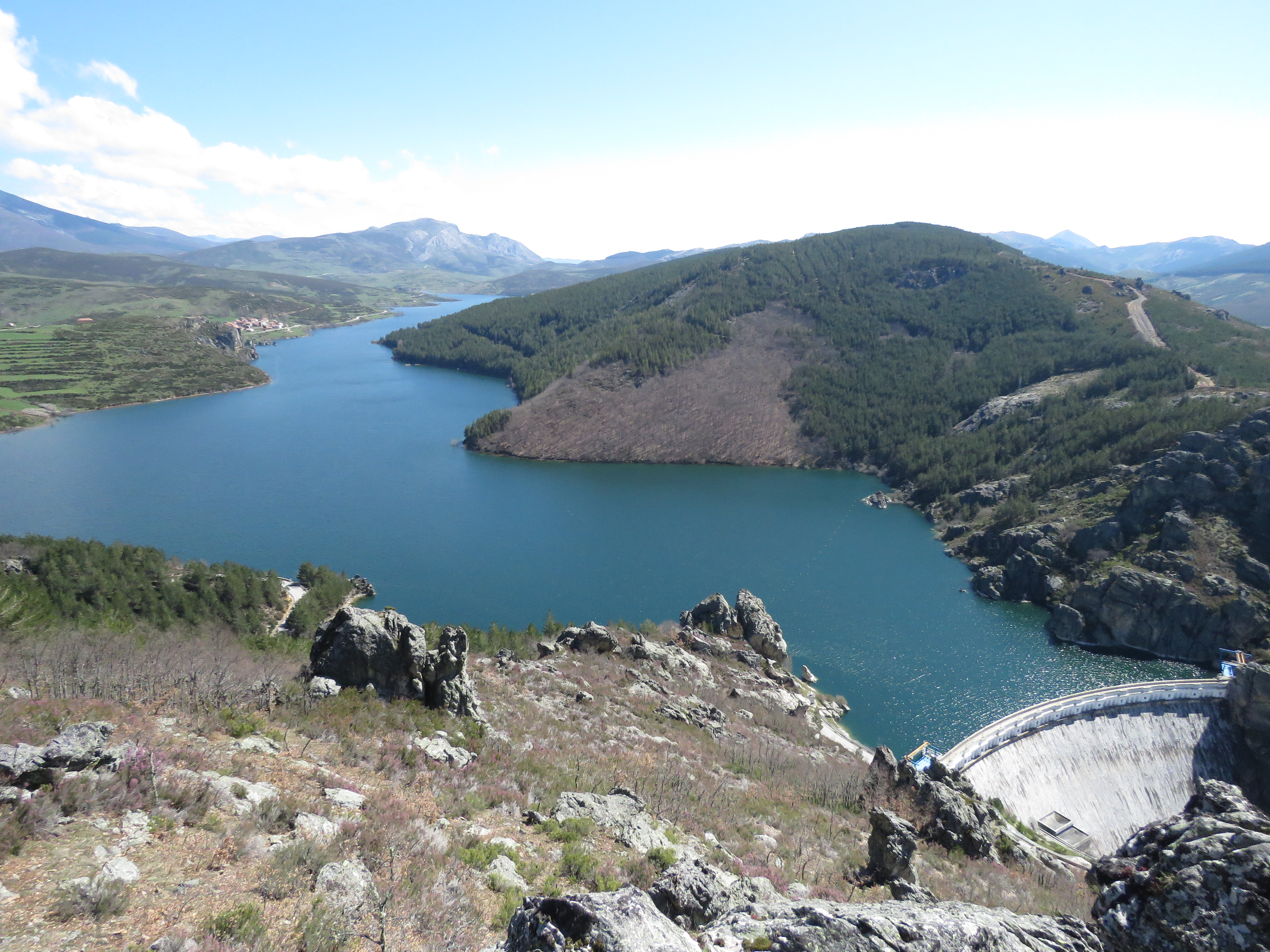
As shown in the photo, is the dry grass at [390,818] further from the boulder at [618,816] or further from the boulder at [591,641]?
the boulder at [591,641]

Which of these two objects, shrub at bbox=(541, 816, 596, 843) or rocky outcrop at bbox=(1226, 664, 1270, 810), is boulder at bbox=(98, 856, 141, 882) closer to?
shrub at bbox=(541, 816, 596, 843)

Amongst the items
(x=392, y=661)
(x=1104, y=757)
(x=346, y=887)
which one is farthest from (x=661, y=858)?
(x=1104, y=757)

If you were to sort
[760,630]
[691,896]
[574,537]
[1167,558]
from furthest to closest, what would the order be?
[574,537] < [1167,558] < [760,630] < [691,896]

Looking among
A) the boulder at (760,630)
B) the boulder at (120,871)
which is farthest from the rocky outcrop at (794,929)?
the boulder at (760,630)

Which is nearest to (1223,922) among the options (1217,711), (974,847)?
(974,847)

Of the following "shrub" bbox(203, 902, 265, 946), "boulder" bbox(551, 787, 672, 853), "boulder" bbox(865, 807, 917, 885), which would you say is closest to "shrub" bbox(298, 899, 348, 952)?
"shrub" bbox(203, 902, 265, 946)

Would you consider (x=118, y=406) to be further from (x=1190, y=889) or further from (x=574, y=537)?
(x=1190, y=889)
